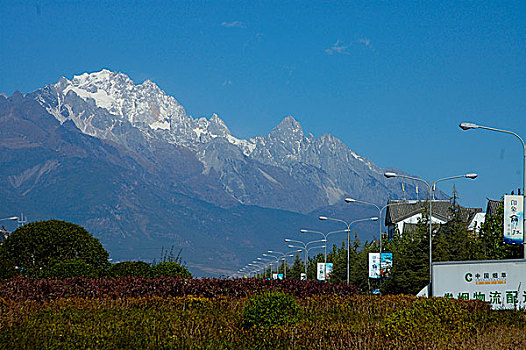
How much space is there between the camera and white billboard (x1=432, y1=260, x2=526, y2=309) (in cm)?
2530

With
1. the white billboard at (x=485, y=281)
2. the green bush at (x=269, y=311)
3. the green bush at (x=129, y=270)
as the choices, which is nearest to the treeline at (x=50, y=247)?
the green bush at (x=129, y=270)

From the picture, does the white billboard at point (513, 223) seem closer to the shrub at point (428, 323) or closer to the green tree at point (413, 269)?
the shrub at point (428, 323)

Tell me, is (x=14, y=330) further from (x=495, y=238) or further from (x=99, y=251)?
(x=495, y=238)

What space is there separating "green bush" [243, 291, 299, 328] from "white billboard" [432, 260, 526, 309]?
31.0 feet

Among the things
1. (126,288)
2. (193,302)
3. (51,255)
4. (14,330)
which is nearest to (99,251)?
(51,255)

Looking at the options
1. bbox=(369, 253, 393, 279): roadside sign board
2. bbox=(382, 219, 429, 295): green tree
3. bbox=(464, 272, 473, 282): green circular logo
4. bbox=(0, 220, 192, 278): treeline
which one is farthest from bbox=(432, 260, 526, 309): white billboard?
bbox=(369, 253, 393, 279): roadside sign board

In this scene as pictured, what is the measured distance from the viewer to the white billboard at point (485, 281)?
25.3 m

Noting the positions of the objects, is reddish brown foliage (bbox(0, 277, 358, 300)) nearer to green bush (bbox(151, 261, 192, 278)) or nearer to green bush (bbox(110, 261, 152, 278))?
green bush (bbox(151, 261, 192, 278))

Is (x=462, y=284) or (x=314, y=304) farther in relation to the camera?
(x=462, y=284)

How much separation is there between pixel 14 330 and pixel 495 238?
4820 cm

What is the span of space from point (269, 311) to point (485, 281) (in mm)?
11108

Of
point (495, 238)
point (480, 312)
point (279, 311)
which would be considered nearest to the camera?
point (279, 311)

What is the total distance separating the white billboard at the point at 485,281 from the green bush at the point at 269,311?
9452mm

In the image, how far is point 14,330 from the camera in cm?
1612
